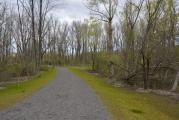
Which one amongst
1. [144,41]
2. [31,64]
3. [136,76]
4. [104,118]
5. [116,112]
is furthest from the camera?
[31,64]

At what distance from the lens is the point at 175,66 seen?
56.6 feet

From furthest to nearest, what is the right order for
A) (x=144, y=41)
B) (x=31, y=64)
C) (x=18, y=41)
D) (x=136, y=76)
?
(x=18, y=41), (x=31, y=64), (x=136, y=76), (x=144, y=41)

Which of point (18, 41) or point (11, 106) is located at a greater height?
point (18, 41)

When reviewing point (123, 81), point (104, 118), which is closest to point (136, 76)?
point (123, 81)

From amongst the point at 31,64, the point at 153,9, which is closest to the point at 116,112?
the point at 153,9

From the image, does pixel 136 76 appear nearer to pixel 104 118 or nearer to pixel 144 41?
pixel 144 41

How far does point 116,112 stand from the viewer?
8.16 m

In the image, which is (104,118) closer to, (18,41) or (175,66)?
(175,66)

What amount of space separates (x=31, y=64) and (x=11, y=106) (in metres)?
20.1

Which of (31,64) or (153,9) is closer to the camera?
(153,9)

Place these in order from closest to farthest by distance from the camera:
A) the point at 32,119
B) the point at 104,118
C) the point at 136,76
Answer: the point at 32,119
the point at 104,118
the point at 136,76

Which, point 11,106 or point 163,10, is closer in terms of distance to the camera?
point 11,106

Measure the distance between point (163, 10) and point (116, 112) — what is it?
13.0 metres

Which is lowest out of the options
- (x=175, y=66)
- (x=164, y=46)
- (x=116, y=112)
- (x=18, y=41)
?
(x=116, y=112)
